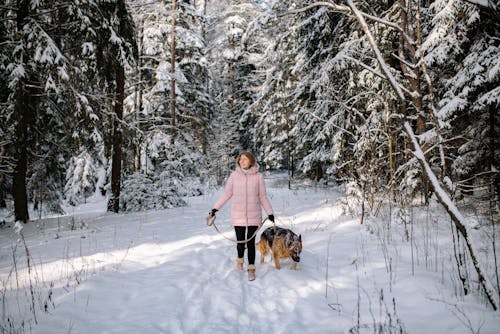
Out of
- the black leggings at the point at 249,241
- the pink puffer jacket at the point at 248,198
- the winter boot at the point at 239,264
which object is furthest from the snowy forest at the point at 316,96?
the winter boot at the point at 239,264

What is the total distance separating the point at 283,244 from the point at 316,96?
9140 millimetres

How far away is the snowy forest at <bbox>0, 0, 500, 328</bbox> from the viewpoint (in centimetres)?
628

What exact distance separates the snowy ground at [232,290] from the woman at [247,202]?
0.60 m

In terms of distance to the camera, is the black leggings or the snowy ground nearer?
the snowy ground

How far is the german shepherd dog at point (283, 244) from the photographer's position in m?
5.02

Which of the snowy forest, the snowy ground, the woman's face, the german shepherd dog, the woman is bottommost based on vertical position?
the snowy ground

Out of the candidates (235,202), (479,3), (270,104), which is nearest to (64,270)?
(235,202)

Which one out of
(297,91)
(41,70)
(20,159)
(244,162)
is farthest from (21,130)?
(297,91)

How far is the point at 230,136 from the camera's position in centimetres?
3294

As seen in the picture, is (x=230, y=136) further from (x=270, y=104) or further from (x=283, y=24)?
(x=283, y=24)

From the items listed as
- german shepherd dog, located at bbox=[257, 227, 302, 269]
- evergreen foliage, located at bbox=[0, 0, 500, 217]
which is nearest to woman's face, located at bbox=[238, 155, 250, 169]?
german shepherd dog, located at bbox=[257, 227, 302, 269]

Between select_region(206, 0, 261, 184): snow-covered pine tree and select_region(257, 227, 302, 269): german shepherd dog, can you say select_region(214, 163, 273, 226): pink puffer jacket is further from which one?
select_region(206, 0, 261, 184): snow-covered pine tree

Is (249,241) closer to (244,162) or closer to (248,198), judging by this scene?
(248,198)

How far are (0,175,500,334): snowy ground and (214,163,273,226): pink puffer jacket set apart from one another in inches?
37.1
